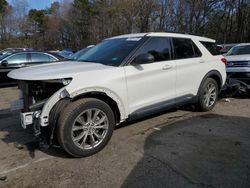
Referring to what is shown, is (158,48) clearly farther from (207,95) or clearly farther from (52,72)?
(52,72)

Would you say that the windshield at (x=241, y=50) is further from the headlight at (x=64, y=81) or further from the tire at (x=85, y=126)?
the headlight at (x=64, y=81)

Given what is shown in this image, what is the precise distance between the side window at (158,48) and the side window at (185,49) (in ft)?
0.82

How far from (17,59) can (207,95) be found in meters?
8.35

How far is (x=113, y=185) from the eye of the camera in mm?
A: 3270

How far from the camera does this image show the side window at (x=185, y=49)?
17.8 feet

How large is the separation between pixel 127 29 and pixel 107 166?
31.2 m

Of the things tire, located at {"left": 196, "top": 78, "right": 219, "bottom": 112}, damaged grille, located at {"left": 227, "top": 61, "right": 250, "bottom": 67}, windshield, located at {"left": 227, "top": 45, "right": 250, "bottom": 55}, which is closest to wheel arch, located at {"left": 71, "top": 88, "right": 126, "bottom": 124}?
tire, located at {"left": 196, "top": 78, "right": 219, "bottom": 112}

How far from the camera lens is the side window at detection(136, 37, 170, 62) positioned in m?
4.86

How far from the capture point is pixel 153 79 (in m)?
4.82

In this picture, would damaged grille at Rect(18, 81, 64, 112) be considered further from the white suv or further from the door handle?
the door handle

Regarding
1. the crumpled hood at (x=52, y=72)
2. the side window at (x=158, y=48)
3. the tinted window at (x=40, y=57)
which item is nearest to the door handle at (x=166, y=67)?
the side window at (x=158, y=48)

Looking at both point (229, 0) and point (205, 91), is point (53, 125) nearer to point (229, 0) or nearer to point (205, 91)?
point (205, 91)

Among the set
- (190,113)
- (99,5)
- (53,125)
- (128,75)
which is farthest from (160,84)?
(99,5)

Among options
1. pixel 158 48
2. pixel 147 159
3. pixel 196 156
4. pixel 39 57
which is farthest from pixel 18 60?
pixel 196 156
